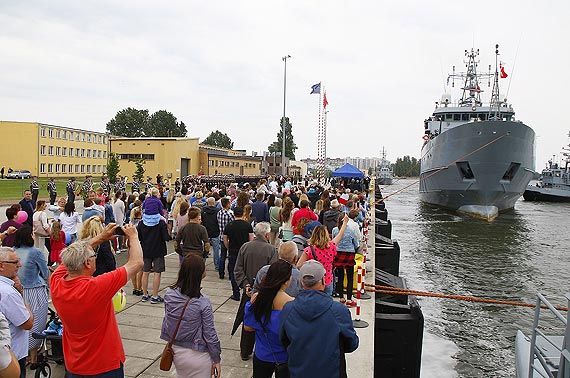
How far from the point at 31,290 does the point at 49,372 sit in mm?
914

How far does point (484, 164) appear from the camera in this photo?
3038 centimetres

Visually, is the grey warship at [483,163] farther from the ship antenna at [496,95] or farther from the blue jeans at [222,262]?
the blue jeans at [222,262]

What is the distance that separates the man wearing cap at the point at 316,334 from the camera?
11.4ft

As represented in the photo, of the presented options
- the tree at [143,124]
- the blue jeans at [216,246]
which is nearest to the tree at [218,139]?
the tree at [143,124]

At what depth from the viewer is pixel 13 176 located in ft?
163

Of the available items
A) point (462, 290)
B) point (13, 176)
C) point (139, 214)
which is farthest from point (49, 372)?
point (13, 176)

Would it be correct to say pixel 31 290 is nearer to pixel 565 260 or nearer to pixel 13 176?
pixel 565 260

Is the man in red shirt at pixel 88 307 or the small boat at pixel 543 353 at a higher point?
the man in red shirt at pixel 88 307

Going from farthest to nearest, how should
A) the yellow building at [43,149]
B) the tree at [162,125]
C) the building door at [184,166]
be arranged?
the tree at [162,125] < the yellow building at [43,149] < the building door at [184,166]

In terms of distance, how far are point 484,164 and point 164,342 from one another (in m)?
28.6

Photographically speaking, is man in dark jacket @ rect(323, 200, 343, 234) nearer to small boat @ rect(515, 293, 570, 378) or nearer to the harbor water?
the harbor water

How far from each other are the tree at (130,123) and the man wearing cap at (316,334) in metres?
124

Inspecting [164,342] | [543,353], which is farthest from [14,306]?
[543,353]

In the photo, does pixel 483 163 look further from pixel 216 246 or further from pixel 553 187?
pixel 553 187
